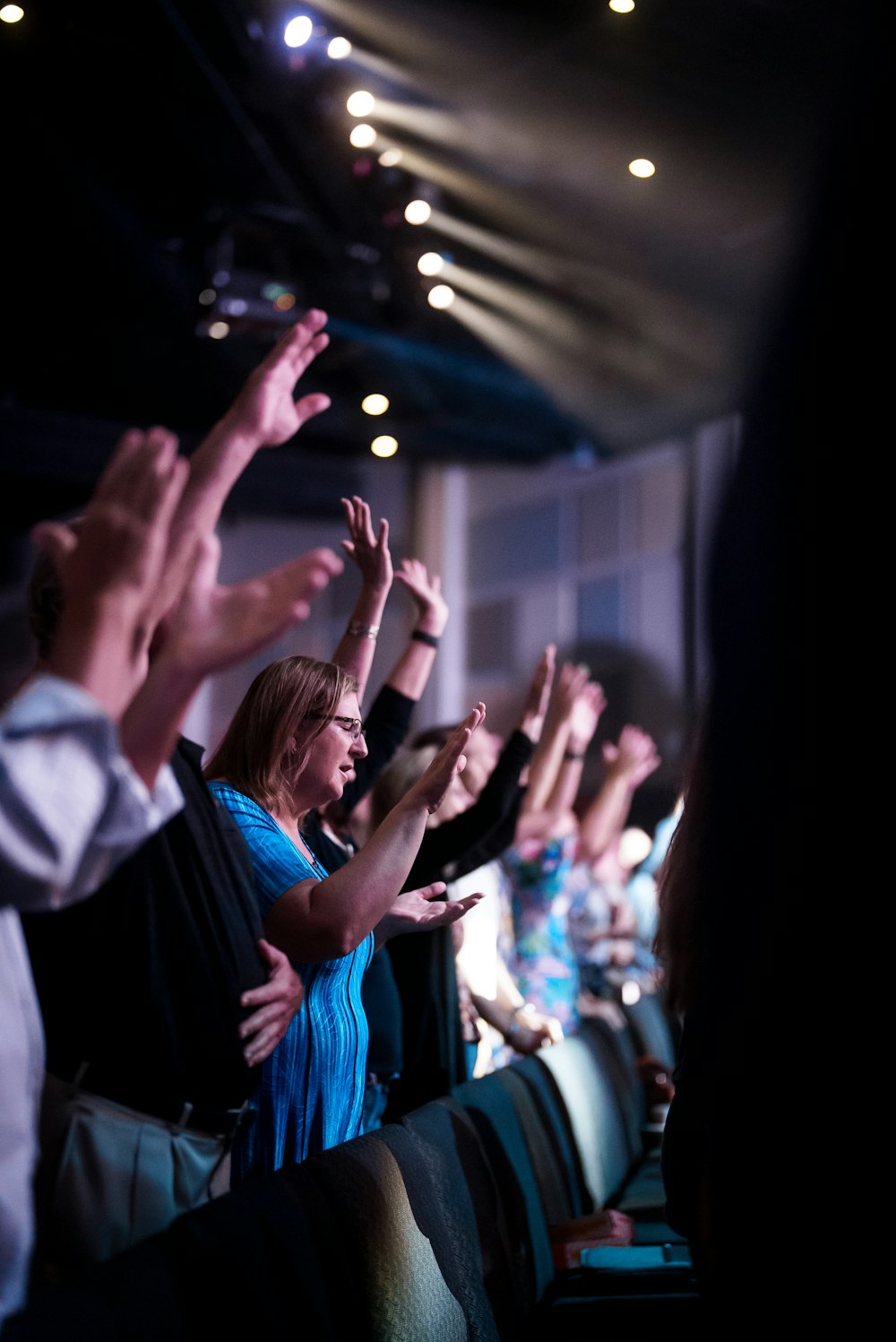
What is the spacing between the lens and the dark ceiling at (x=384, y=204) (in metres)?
3.48

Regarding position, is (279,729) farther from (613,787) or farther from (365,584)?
(613,787)

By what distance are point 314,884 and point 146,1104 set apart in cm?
39

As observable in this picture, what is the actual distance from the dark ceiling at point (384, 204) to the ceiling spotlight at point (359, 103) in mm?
29

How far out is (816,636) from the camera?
0.82 m

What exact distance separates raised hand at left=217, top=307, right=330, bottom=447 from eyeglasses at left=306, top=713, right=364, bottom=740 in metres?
0.54

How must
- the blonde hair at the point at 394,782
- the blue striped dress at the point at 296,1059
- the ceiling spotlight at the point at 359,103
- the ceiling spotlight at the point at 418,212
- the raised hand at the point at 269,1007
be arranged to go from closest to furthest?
the raised hand at the point at 269,1007 → the blue striped dress at the point at 296,1059 → the blonde hair at the point at 394,782 → the ceiling spotlight at the point at 359,103 → the ceiling spotlight at the point at 418,212

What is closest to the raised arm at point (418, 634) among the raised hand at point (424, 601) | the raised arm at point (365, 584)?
the raised hand at point (424, 601)

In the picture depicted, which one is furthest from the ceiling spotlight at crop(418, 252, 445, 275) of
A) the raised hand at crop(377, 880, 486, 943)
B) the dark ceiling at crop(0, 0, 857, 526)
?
the raised hand at crop(377, 880, 486, 943)

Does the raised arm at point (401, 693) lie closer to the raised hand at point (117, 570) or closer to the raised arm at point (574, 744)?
the raised arm at point (574, 744)

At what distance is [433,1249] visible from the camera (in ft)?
4.54

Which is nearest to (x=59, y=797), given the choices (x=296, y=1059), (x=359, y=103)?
(x=296, y=1059)

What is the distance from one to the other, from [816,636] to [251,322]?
13.2ft

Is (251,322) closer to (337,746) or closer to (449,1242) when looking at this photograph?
A: (337,746)

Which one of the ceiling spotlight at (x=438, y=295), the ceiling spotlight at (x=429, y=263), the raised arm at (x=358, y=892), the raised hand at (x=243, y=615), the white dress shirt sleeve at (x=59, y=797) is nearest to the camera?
the white dress shirt sleeve at (x=59, y=797)
